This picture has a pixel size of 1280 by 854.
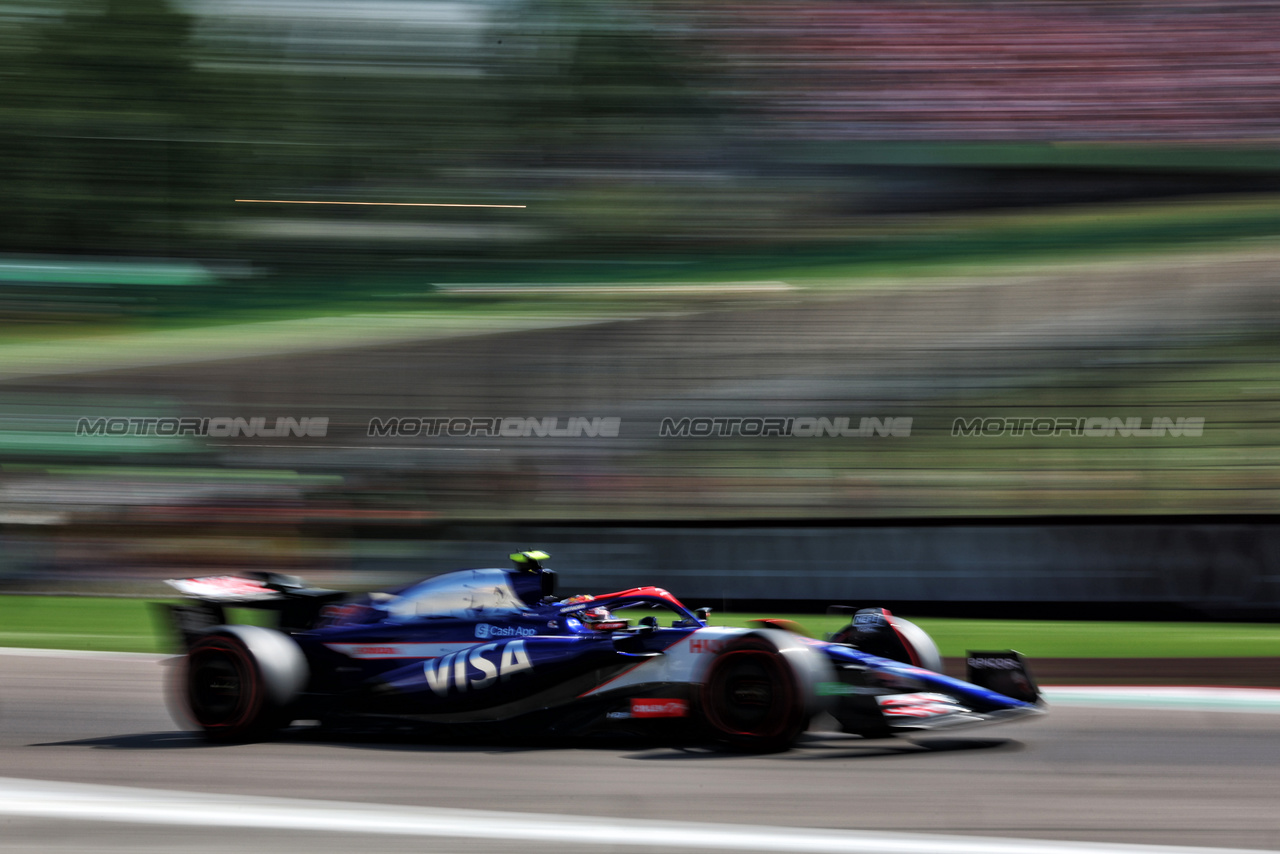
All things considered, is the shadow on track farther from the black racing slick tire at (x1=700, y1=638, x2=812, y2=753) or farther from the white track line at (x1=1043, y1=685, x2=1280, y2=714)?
the white track line at (x1=1043, y1=685, x2=1280, y2=714)

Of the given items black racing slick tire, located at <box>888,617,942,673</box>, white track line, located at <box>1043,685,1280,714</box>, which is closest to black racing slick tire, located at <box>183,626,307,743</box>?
black racing slick tire, located at <box>888,617,942,673</box>

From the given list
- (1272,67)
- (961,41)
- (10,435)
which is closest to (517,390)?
(10,435)

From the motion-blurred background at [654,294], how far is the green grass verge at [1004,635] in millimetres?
276

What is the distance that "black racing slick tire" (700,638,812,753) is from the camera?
482 cm

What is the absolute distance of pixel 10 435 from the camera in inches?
536

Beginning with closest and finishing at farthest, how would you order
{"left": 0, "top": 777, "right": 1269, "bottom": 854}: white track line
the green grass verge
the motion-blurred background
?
1. {"left": 0, "top": 777, "right": 1269, "bottom": 854}: white track line
2. the green grass verge
3. the motion-blurred background

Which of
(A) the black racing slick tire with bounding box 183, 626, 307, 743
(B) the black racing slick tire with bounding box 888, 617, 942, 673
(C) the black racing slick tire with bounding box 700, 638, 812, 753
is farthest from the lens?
(B) the black racing slick tire with bounding box 888, 617, 942, 673

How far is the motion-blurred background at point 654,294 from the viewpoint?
34.7ft

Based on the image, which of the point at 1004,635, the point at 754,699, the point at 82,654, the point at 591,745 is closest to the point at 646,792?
the point at 754,699

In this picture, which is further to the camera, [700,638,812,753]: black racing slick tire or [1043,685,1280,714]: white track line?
[1043,685,1280,714]: white track line

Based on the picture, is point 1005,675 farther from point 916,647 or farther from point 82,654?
point 82,654

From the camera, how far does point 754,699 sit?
4.92m

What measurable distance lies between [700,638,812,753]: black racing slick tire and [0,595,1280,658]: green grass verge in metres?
3.24

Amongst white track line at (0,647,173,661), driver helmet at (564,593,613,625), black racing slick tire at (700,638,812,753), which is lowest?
A: black racing slick tire at (700,638,812,753)
